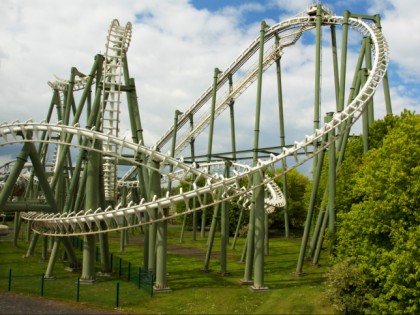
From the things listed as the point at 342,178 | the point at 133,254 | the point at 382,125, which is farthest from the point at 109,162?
the point at 382,125

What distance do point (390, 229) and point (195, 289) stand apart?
8.39 metres

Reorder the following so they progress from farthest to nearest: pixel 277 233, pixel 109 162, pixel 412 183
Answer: pixel 277 233, pixel 109 162, pixel 412 183

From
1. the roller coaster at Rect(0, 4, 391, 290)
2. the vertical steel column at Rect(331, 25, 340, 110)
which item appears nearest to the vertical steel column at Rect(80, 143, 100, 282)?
the roller coaster at Rect(0, 4, 391, 290)

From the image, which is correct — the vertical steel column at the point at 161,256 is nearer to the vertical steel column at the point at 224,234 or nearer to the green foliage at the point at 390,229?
the vertical steel column at the point at 224,234

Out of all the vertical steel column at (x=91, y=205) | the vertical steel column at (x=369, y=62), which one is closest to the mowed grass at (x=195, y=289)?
the vertical steel column at (x=91, y=205)

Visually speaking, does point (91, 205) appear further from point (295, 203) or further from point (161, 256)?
point (295, 203)

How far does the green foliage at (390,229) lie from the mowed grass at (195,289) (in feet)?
6.99

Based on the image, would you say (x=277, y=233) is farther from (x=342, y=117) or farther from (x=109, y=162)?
(x=342, y=117)

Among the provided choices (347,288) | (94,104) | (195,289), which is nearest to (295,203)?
(195,289)

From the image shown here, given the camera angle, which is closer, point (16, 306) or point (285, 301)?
point (16, 306)

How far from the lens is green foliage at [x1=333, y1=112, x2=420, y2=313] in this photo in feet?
42.5

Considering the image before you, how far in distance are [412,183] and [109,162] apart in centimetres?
1824

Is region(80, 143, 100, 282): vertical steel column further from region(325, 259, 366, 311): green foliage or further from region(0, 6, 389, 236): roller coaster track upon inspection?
region(325, 259, 366, 311): green foliage

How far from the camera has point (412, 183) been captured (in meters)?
13.9
